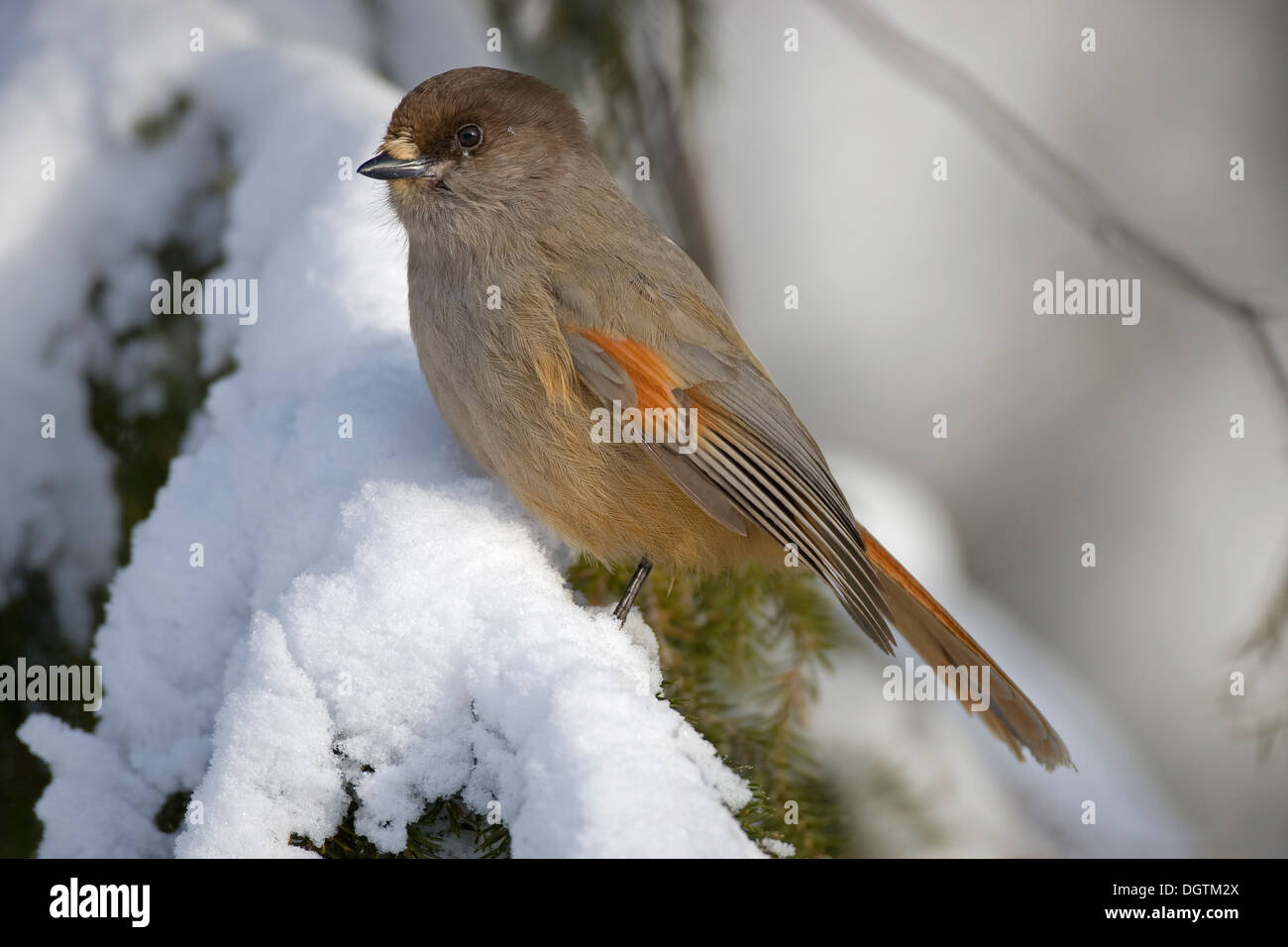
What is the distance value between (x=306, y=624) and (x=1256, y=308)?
279cm

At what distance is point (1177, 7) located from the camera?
7.87m

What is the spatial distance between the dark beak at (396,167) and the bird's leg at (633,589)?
1.21m

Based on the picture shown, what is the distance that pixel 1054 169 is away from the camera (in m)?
3.68

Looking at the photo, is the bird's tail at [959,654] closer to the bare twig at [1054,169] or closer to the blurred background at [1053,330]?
the bare twig at [1054,169]

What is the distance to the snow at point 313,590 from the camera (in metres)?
1.75

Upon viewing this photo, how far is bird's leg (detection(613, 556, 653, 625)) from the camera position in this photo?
271 centimetres

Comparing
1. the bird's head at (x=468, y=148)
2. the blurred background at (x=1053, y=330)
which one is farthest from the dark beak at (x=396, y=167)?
the blurred background at (x=1053, y=330)

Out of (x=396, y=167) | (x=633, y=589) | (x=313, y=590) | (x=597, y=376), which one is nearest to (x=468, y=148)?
(x=396, y=167)

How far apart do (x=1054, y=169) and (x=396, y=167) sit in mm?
2192

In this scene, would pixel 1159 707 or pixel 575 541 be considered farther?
pixel 1159 707

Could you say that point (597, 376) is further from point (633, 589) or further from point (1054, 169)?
point (1054, 169)

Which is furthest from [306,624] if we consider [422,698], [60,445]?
[60,445]

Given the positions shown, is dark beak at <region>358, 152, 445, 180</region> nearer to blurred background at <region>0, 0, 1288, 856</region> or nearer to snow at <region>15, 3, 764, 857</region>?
snow at <region>15, 3, 764, 857</region>
